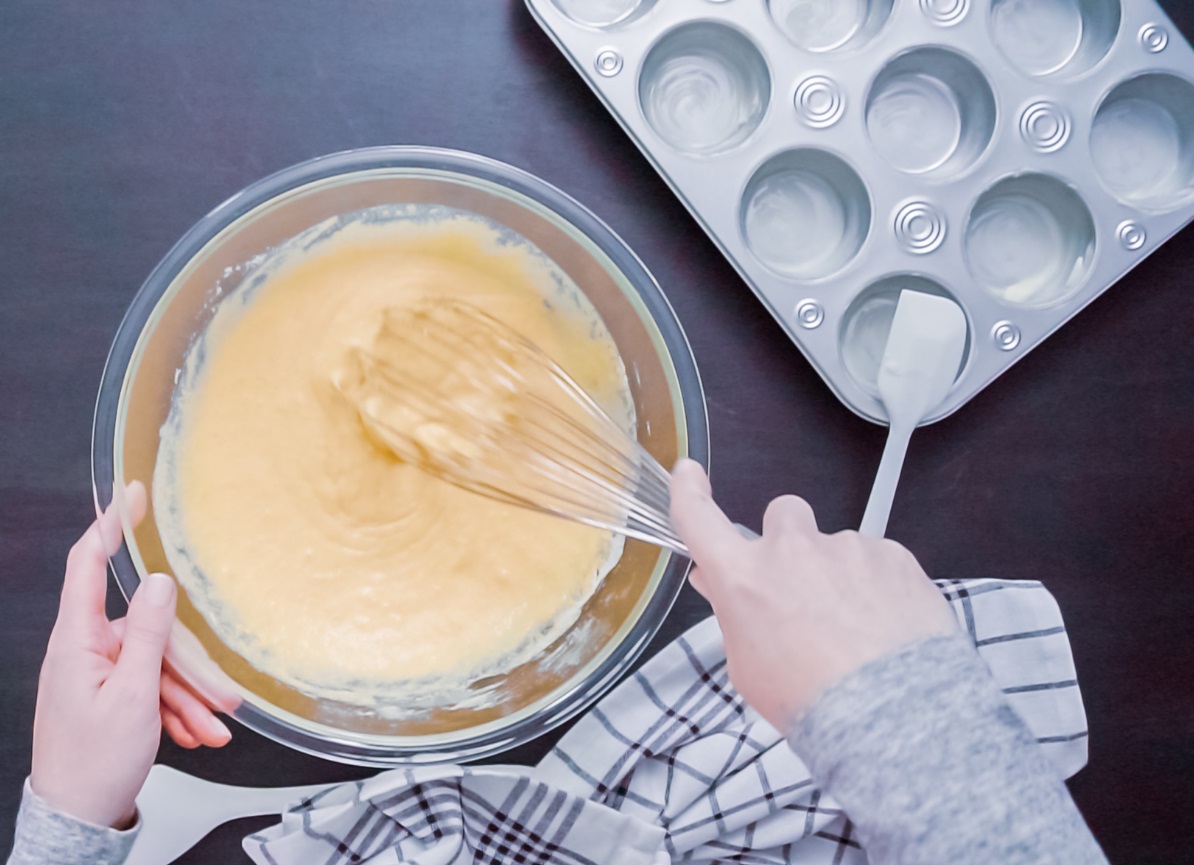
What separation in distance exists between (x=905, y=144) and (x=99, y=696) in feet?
3.16

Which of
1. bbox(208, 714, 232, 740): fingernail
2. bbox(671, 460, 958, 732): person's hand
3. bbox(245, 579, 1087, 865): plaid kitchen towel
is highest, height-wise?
bbox(208, 714, 232, 740): fingernail

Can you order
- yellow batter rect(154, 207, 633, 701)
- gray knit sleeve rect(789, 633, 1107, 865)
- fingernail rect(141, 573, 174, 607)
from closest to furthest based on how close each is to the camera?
gray knit sleeve rect(789, 633, 1107, 865) → fingernail rect(141, 573, 174, 607) → yellow batter rect(154, 207, 633, 701)

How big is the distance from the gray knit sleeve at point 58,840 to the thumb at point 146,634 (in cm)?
13

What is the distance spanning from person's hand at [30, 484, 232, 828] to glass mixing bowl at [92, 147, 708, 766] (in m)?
0.03

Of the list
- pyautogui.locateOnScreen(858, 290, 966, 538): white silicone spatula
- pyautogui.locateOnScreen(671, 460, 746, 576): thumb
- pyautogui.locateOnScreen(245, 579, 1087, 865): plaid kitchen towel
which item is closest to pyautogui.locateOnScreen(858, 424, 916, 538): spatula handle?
pyautogui.locateOnScreen(858, 290, 966, 538): white silicone spatula

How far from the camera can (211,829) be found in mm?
953

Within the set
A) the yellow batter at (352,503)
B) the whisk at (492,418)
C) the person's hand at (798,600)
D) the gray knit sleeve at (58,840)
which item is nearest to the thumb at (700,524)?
the person's hand at (798,600)

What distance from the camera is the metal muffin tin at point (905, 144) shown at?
96 centimetres

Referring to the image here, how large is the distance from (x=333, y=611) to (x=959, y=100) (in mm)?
850

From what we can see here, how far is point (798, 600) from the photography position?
71 centimetres

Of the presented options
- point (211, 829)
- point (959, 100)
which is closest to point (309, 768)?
point (211, 829)

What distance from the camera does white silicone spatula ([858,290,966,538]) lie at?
91 centimetres

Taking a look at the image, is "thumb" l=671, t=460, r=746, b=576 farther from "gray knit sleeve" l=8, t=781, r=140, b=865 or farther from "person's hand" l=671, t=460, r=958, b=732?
"gray knit sleeve" l=8, t=781, r=140, b=865

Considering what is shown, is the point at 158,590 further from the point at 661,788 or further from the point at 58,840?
the point at 661,788
